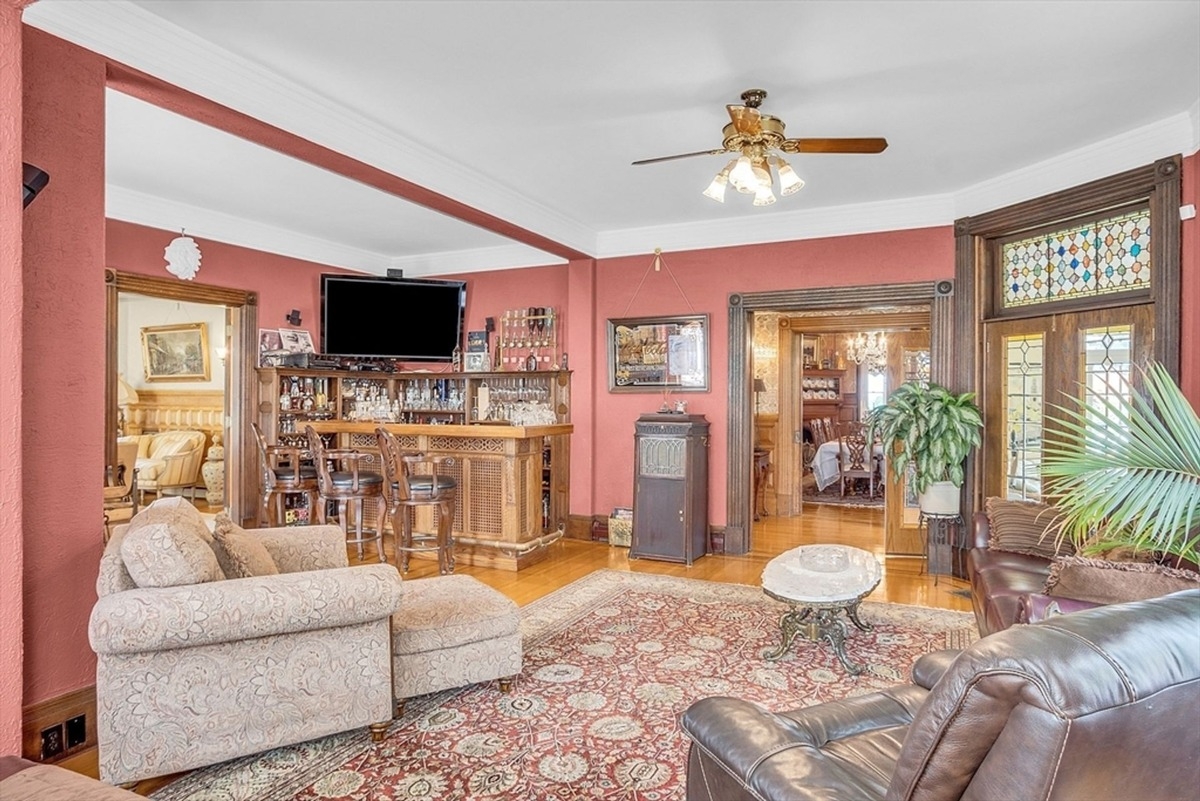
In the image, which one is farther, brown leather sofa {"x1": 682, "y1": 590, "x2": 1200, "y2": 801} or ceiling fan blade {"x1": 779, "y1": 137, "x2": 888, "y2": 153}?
ceiling fan blade {"x1": 779, "y1": 137, "x2": 888, "y2": 153}

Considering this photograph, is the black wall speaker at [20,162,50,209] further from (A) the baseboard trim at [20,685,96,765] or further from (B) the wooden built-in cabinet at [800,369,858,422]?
(B) the wooden built-in cabinet at [800,369,858,422]

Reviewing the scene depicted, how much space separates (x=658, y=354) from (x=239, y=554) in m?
4.34

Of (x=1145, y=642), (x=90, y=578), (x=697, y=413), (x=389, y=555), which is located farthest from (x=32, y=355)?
(x=697, y=413)

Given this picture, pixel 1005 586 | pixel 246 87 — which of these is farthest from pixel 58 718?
pixel 1005 586

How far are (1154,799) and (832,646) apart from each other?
264 cm

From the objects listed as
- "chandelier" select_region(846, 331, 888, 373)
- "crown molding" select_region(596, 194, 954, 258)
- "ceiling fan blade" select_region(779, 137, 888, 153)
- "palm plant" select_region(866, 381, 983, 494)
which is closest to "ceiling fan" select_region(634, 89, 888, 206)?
"ceiling fan blade" select_region(779, 137, 888, 153)

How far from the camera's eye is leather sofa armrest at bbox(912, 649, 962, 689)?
2.01 meters

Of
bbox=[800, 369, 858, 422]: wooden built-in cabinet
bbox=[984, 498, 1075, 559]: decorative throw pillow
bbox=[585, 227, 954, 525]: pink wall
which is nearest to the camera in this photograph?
bbox=[984, 498, 1075, 559]: decorative throw pillow

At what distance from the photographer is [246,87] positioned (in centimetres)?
326

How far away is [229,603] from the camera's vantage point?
231cm

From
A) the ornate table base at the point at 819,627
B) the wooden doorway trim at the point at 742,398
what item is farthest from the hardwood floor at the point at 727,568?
the ornate table base at the point at 819,627

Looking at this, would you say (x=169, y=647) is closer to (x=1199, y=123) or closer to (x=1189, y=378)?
(x=1189, y=378)

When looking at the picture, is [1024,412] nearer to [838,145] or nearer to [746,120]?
[838,145]

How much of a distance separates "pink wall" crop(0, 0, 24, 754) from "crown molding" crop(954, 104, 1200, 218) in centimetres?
535
